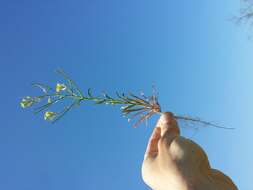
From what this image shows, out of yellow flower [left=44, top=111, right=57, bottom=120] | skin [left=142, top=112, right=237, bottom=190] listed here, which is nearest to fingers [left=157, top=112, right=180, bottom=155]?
skin [left=142, top=112, right=237, bottom=190]

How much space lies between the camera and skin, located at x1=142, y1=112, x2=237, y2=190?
2.29 meters

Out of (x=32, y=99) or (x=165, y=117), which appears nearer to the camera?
(x=165, y=117)

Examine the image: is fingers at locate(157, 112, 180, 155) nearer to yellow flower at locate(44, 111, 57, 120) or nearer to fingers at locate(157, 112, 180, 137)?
fingers at locate(157, 112, 180, 137)

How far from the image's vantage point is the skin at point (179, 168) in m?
2.29

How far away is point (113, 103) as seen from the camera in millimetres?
3490

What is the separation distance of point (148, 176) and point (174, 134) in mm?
319

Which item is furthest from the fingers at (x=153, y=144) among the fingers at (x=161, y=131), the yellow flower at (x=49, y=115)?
the yellow flower at (x=49, y=115)

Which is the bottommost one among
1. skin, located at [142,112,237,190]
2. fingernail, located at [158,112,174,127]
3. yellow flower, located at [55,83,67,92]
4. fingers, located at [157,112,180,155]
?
skin, located at [142,112,237,190]

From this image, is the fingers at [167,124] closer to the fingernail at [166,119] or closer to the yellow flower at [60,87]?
the fingernail at [166,119]

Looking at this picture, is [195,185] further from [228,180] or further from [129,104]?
[129,104]

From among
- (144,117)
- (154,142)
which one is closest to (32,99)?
(144,117)

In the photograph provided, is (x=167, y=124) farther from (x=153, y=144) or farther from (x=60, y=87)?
(x=60, y=87)

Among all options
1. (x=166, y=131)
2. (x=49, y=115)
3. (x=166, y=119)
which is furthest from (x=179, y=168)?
Result: (x=49, y=115)

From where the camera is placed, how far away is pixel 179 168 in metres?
2.31
